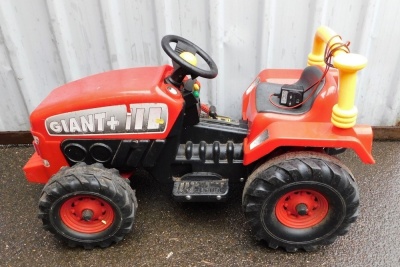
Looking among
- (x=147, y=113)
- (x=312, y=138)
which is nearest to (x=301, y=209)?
(x=312, y=138)

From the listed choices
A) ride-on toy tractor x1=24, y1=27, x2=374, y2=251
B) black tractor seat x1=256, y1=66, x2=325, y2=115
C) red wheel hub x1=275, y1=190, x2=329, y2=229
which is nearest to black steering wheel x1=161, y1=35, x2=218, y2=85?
ride-on toy tractor x1=24, y1=27, x2=374, y2=251

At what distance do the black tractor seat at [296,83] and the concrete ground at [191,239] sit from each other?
52cm

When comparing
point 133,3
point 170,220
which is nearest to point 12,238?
point 170,220

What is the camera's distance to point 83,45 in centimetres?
216

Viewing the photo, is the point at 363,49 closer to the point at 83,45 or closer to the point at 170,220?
the point at 170,220

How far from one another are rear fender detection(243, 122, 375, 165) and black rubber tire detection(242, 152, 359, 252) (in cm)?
7

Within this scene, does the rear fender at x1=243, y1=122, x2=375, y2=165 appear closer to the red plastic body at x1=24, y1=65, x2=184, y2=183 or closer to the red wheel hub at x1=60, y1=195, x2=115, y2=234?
the red plastic body at x1=24, y1=65, x2=184, y2=183

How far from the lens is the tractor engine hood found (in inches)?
60.2

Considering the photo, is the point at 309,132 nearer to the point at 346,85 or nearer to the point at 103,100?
the point at 346,85

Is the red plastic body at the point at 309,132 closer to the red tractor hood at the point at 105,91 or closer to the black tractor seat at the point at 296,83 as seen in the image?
the black tractor seat at the point at 296,83

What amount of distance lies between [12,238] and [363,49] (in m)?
1.95

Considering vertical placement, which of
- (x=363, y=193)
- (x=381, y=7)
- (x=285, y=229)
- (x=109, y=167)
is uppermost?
(x=381, y=7)

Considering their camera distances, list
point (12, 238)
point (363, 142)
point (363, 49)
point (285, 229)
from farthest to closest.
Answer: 1. point (363, 49)
2. point (12, 238)
3. point (285, 229)
4. point (363, 142)

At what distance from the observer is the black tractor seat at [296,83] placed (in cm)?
159
